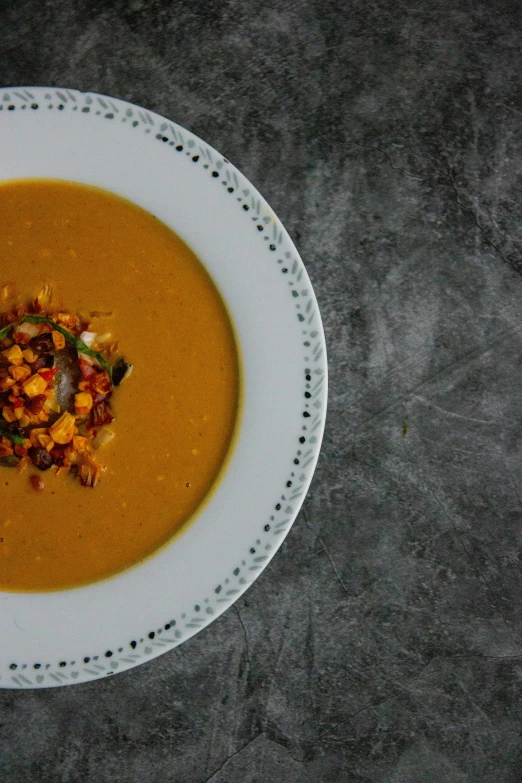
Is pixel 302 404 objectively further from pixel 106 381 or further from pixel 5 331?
pixel 5 331

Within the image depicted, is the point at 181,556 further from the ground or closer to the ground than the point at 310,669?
further from the ground

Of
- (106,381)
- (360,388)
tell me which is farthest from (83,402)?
(360,388)

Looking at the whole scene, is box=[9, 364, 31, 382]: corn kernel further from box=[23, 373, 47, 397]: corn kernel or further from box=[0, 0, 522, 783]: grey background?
box=[0, 0, 522, 783]: grey background

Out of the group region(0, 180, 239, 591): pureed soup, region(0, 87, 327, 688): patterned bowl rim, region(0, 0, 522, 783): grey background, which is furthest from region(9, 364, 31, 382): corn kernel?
region(0, 0, 522, 783): grey background

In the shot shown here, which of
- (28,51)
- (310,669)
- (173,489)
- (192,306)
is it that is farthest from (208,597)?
(28,51)

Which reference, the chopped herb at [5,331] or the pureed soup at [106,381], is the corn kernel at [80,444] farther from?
the chopped herb at [5,331]

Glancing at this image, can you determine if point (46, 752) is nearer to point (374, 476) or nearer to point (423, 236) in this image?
point (374, 476)
